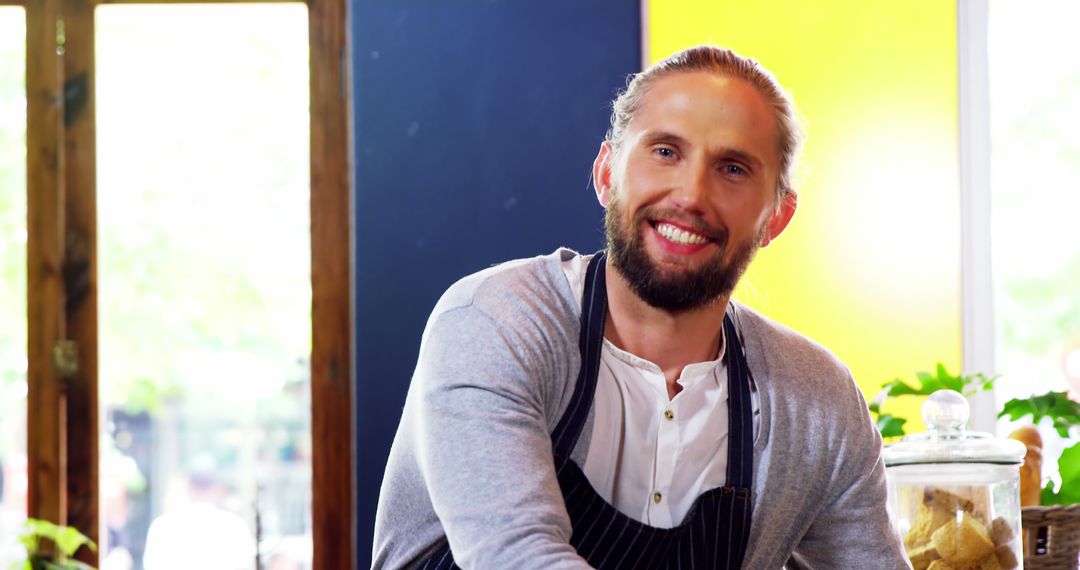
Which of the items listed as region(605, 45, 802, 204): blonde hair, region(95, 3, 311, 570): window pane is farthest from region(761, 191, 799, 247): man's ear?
region(95, 3, 311, 570): window pane

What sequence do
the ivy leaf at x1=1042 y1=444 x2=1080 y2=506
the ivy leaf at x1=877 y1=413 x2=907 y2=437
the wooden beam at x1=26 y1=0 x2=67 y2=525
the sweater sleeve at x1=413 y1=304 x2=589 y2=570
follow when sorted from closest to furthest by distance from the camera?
the sweater sleeve at x1=413 y1=304 x2=589 y2=570 < the ivy leaf at x1=1042 y1=444 x2=1080 y2=506 < the ivy leaf at x1=877 y1=413 x2=907 y2=437 < the wooden beam at x1=26 y1=0 x2=67 y2=525

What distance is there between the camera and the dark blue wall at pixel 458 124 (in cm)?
273

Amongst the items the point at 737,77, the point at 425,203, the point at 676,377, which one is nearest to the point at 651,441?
the point at 676,377

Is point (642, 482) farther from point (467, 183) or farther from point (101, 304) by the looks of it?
point (101, 304)

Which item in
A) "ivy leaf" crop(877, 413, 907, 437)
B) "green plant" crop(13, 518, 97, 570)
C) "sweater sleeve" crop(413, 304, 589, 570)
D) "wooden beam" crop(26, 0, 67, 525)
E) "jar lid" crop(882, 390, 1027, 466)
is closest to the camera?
"sweater sleeve" crop(413, 304, 589, 570)

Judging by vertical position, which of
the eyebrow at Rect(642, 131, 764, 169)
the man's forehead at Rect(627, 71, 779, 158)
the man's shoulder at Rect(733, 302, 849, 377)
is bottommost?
the man's shoulder at Rect(733, 302, 849, 377)

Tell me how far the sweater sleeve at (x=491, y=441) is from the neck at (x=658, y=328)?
130 mm

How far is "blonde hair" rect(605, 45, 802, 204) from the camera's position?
4.71 ft

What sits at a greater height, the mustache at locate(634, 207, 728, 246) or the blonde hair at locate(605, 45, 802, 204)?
the blonde hair at locate(605, 45, 802, 204)

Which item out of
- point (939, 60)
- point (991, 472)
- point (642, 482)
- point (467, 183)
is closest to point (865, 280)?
point (939, 60)

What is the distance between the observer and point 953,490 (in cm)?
147

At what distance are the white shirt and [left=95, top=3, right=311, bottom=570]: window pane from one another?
1603mm

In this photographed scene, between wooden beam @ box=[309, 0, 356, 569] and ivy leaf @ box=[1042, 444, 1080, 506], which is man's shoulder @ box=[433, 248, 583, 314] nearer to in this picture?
ivy leaf @ box=[1042, 444, 1080, 506]

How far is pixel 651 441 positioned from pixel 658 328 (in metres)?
0.13
